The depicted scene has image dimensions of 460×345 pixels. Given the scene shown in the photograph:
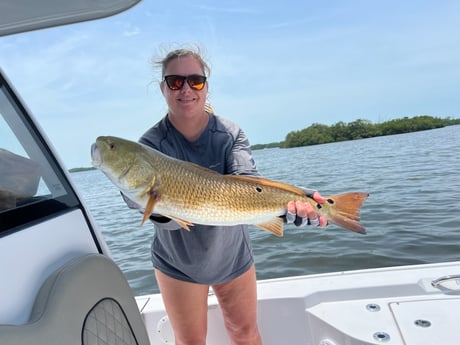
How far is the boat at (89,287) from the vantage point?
1.45 metres

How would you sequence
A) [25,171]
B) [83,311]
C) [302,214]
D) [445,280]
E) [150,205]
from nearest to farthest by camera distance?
1. [83,311]
2. [150,205]
3. [25,171]
4. [302,214]
5. [445,280]

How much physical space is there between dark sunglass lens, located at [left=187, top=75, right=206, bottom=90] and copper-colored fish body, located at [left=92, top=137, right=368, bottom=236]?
0.49 meters

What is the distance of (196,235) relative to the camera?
2221mm

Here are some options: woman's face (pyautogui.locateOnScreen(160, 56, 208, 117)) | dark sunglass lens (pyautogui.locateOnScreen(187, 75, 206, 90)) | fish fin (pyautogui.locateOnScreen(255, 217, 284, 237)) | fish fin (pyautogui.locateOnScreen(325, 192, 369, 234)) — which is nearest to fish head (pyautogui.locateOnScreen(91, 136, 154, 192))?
woman's face (pyautogui.locateOnScreen(160, 56, 208, 117))

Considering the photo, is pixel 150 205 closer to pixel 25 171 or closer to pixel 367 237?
pixel 25 171

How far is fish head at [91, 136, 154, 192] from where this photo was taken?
6.12 feet

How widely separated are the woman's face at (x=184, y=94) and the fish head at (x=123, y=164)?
0.44 meters

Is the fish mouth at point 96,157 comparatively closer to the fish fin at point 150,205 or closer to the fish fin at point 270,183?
the fish fin at point 150,205

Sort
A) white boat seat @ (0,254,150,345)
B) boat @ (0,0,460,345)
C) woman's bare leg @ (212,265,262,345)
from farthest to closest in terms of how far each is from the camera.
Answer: woman's bare leg @ (212,265,262,345)
boat @ (0,0,460,345)
white boat seat @ (0,254,150,345)

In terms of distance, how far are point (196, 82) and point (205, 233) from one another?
35.2 inches

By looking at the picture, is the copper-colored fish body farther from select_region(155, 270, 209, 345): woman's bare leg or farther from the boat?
select_region(155, 270, 209, 345): woman's bare leg

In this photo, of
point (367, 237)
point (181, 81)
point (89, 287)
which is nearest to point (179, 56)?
point (181, 81)

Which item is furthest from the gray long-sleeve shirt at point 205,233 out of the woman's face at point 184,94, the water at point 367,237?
the water at point 367,237

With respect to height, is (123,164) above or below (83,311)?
above
